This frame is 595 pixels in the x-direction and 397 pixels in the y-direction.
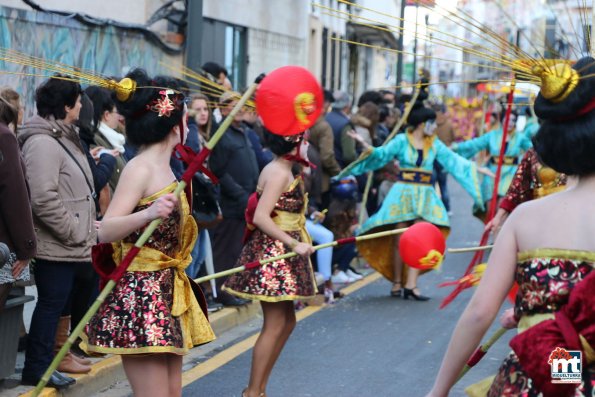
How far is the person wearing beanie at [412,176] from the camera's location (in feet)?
36.8

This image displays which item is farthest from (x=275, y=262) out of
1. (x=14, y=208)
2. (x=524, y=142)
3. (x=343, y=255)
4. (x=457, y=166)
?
(x=524, y=142)

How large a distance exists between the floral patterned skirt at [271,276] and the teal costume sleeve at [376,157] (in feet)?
14.0

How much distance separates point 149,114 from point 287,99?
832 millimetres

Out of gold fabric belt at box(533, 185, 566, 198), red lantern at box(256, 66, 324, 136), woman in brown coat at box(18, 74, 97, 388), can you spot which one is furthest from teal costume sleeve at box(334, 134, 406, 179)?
red lantern at box(256, 66, 324, 136)

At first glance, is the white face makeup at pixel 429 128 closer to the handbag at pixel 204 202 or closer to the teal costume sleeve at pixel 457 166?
the teal costume sleeve at pixel 457 166

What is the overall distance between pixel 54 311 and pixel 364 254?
215 inches

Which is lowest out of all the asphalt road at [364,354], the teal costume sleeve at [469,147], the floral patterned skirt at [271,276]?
the asphalt road at [364,354]

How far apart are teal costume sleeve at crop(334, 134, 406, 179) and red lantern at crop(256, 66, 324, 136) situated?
660 cm

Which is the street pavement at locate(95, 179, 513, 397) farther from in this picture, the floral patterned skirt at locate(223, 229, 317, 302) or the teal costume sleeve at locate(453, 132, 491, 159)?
the teal costume sleeve at locate(453, 132, 491, 159)

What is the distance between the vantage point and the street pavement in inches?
287

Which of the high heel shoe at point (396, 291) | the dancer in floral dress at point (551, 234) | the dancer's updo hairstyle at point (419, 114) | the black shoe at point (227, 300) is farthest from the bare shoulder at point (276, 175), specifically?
the high heel shoe at point (396, 291)

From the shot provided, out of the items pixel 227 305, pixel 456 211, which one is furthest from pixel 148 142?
pixel 456 211

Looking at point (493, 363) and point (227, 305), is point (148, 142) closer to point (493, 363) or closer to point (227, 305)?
point (493, 363)

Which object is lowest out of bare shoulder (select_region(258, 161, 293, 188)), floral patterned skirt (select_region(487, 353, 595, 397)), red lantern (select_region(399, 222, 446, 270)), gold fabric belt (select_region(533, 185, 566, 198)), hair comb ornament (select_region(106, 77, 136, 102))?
gold fabric belt (select_region(533, 185, 566, 198))
